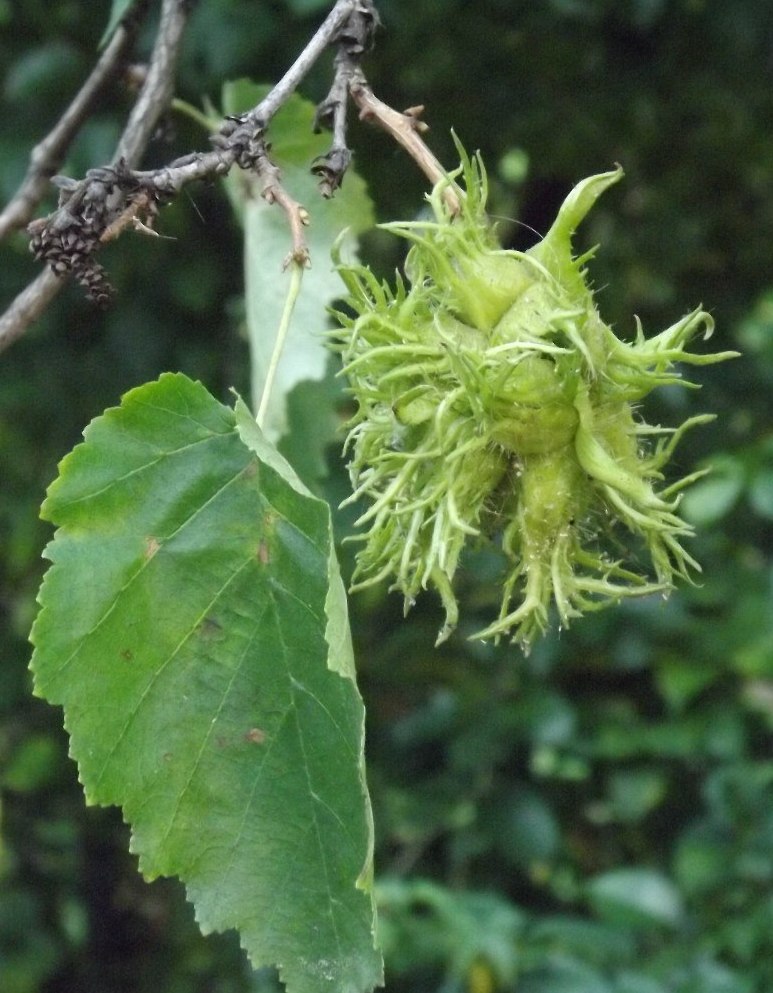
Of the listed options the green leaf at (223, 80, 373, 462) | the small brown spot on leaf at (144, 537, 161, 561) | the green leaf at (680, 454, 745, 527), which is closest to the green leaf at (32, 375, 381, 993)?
the small brown spot on leaf at (144, 537, 161, 561)

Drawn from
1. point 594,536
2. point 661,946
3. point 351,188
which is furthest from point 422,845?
point 594,536

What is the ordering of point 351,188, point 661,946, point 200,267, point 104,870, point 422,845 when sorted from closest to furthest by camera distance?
point 351,188, point 661,946, point 200,267, point 422,845, point 104,870

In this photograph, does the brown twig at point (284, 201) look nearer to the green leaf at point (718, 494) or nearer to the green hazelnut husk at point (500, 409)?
the green hazelnut husk at point (500, 409)

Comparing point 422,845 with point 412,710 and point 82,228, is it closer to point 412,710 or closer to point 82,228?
point 412,710

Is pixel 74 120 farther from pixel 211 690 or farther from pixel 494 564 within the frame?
pixel 494 564

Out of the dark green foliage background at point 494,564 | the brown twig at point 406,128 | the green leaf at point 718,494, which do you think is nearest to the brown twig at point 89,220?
the brown twig at point 406,128

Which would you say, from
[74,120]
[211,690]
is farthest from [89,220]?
[74,120]

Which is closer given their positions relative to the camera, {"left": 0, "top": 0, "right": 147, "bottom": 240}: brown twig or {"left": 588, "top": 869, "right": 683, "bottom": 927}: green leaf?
{"left": 0, "top": 0, "right": 147, "bottom": 240}: brown twig

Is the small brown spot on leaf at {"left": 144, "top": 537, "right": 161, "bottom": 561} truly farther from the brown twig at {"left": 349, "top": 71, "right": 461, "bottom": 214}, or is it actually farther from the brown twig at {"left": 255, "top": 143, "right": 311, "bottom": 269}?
the brown twig at {"left": 349, "top": 71, "right": 461, "bottom": 214}
